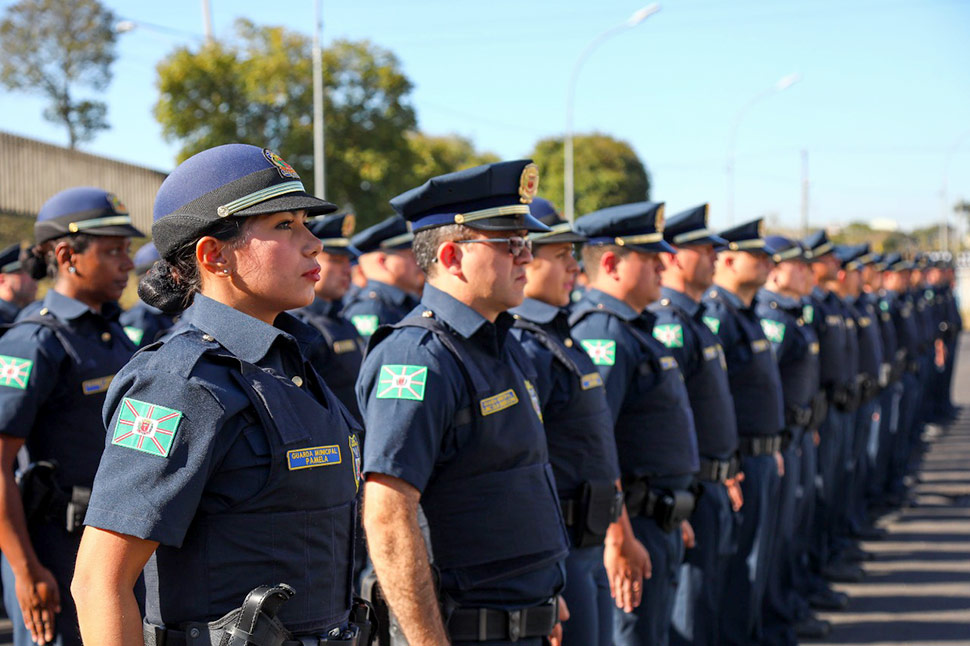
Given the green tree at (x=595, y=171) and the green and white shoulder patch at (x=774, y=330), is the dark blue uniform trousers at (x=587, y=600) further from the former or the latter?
the green tree at (x=595, y=171)

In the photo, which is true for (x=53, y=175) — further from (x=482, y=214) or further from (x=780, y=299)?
(x=482, y=214)

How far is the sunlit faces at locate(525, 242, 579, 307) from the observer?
4125mm

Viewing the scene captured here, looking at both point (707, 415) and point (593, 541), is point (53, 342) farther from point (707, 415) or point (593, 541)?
point (707, 415)

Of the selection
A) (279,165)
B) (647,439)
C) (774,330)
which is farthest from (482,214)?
(774,330)

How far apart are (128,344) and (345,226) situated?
3.28m

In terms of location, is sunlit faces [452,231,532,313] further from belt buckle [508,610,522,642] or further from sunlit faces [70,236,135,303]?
sunlit faces [70,236,135,303]

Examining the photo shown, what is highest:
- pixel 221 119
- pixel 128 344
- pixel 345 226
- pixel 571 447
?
pixel 221 119

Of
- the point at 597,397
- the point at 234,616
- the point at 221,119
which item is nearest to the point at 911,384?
the point at 597,397

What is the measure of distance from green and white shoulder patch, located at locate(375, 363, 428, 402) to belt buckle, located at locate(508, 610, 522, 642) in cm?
69

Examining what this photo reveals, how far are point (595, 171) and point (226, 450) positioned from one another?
3732 cm

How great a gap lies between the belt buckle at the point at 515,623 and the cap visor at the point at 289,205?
139 centimetres

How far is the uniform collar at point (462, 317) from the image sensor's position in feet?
10.6

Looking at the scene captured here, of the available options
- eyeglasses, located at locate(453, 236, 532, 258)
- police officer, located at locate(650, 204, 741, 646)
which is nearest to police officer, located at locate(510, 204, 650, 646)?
eyeglasses, located at locate(453, 236, 532, 258)

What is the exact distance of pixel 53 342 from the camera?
392 cm
